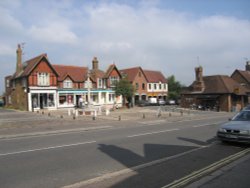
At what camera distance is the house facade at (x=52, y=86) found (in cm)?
4503

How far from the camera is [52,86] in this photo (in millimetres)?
46719

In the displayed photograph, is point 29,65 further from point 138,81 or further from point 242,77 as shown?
point 242,77

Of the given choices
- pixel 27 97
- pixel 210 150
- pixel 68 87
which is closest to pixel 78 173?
pixel 210 150

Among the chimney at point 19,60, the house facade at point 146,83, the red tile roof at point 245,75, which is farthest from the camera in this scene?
the house facade at point 146,83

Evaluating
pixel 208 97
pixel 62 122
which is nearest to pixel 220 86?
pixel 208 97

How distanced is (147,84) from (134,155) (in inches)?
2307

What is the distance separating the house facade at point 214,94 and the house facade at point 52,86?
14250 mm

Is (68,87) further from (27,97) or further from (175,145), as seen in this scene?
(175,145)

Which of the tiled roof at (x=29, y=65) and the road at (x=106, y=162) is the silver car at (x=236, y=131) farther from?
the tiled roof at (x=29, y=65)

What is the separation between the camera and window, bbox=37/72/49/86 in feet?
149

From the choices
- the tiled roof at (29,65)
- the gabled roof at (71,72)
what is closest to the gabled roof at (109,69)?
the gabled roof at (71,72)

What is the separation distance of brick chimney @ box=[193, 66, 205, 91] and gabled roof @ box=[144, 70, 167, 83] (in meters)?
16.8

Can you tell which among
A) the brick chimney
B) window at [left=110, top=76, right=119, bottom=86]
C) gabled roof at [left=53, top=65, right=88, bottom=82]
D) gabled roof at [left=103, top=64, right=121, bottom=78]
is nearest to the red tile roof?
the brick chimney

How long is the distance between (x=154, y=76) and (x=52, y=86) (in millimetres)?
32521
